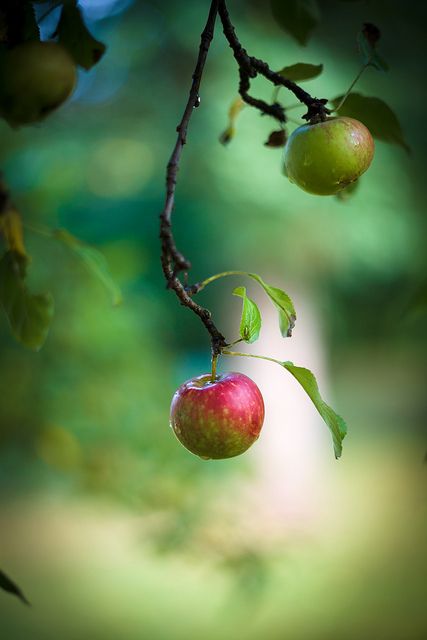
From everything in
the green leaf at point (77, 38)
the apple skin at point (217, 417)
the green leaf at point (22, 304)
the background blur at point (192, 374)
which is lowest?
the background blur at point (192, 374)

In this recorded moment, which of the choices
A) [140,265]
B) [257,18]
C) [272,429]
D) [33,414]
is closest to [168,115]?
[257,18]

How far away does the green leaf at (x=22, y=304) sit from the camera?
0.53 metres

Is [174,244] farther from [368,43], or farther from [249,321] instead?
[368,43]

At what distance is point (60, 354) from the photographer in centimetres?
220

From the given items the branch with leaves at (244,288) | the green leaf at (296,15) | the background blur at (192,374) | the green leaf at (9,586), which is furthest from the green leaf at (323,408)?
the green leaf at (296,15)

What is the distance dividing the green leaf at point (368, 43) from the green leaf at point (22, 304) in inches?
15.4

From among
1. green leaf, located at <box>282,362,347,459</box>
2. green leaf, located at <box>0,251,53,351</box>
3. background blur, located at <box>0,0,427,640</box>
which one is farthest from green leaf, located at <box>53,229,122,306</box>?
background blur, located at <box>0,0,427,640</box>

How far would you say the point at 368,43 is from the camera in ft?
2.12

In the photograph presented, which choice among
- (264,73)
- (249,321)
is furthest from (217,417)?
(264,73)

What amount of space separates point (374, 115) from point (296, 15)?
0.52 ft

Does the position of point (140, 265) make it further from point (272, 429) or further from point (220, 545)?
point (272, 429)

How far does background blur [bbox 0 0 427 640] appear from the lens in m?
2.28

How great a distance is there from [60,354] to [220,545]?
1.36 m

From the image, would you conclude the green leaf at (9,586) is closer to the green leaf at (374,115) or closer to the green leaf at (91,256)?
the green leaf at (91,256)
